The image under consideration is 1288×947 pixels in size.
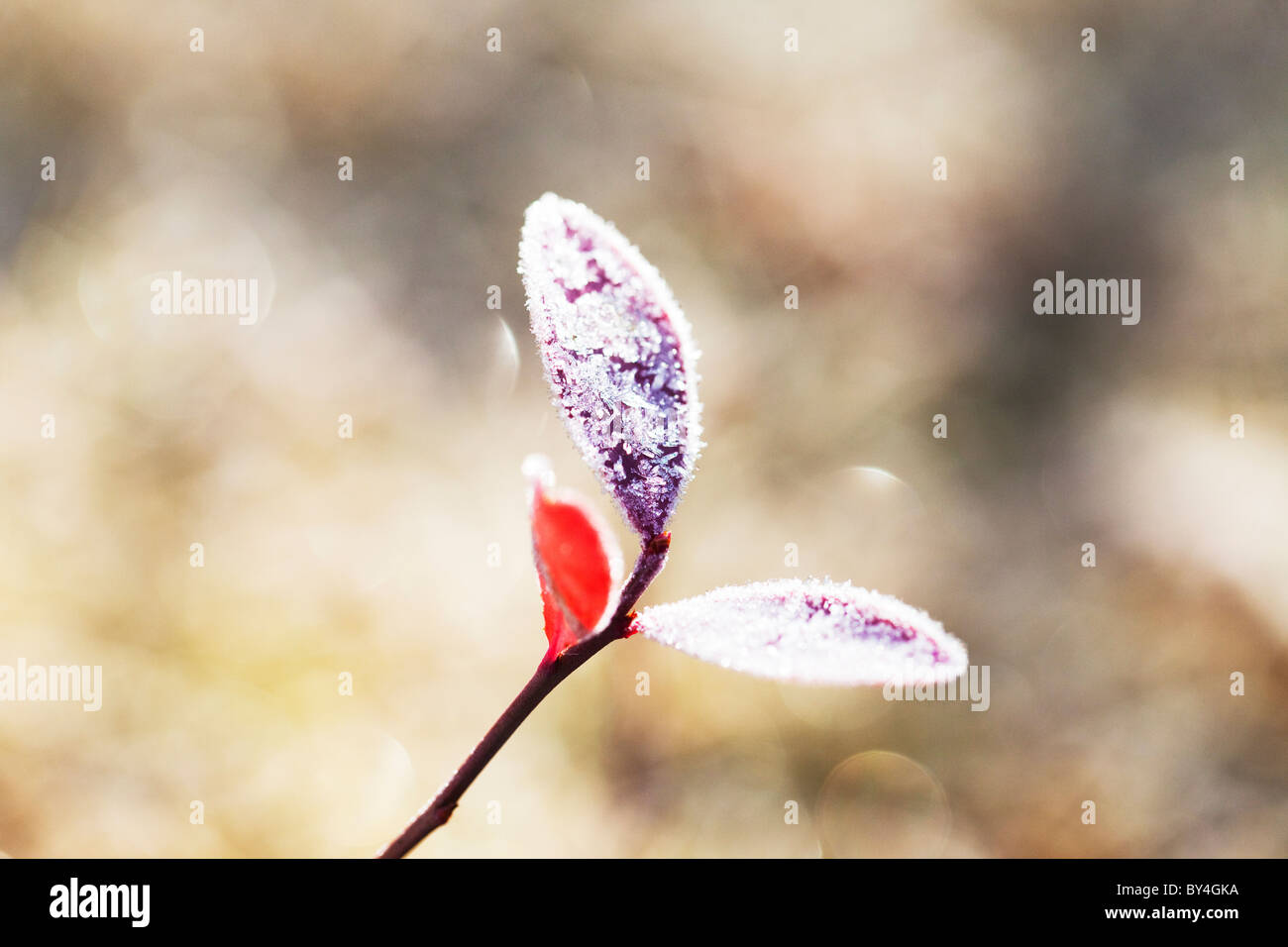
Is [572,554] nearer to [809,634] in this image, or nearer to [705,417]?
[809,634]

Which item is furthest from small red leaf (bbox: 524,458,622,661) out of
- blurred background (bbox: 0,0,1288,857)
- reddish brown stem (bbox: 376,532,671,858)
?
blurred background (bbox: 0,0,1288,857)

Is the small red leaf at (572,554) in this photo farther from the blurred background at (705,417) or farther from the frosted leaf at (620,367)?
the blurred background at (705,417)

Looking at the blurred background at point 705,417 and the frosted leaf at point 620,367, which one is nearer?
the frosted leaf at point 620,367

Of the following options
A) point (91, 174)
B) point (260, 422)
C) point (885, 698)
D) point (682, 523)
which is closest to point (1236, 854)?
point (885, 698)

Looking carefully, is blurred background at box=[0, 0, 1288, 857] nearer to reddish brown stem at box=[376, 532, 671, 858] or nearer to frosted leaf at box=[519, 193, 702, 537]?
reddish brown stem at box=[376, 532, 671, 858]

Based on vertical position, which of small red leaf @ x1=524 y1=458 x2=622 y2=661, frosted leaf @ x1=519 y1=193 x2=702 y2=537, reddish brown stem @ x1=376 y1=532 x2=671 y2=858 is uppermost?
frosted leaf @ x1=519 y1=193 x2=702 y2=537

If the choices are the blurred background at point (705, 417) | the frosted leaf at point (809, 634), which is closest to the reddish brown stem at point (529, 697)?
the frosted leaf at point (809, 634)
